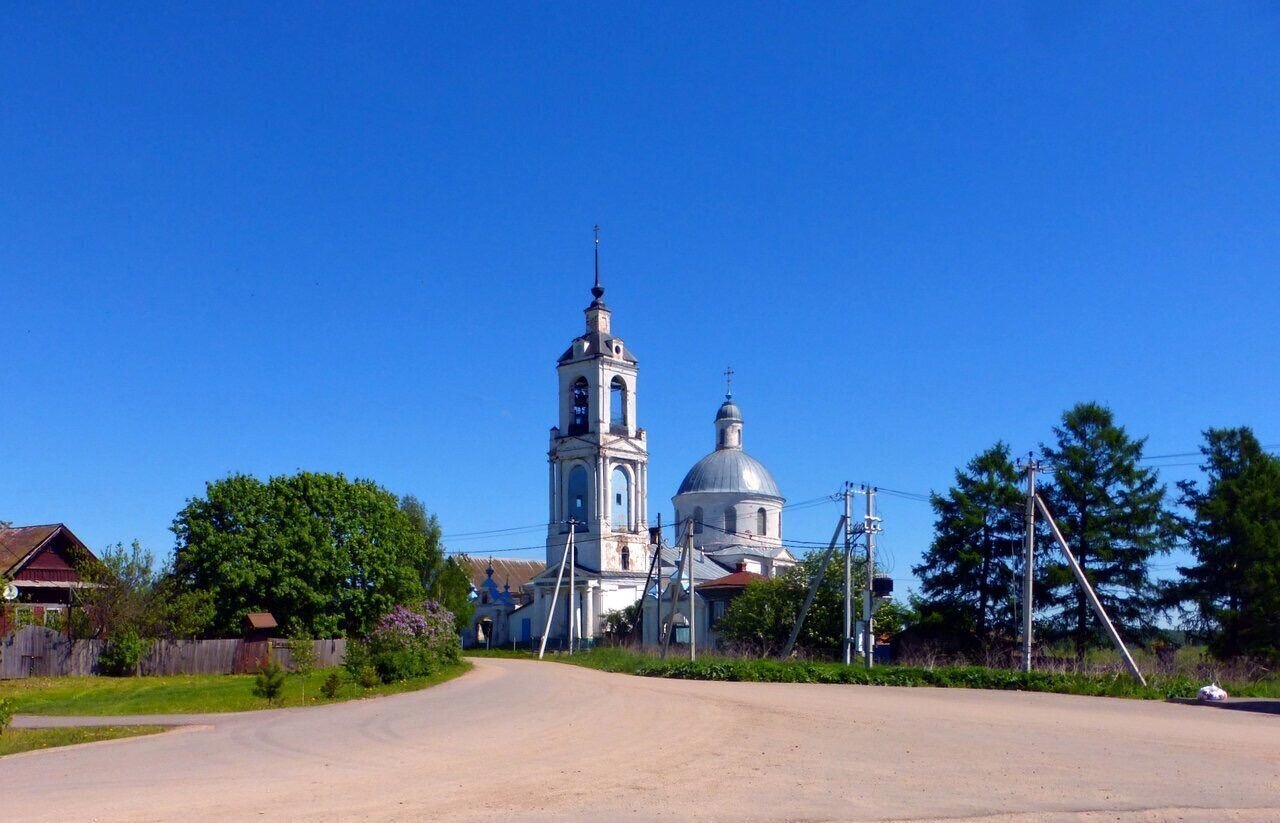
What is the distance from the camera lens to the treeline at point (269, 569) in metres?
38.1

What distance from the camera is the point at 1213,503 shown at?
1726 inches

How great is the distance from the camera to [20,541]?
48.7 metres

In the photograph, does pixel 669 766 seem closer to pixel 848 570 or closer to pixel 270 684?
pixel 270 684

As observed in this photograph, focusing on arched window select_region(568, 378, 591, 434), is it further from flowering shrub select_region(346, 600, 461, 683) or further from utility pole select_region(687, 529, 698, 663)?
flowering shrub select_region(346, 600, 461, 683)

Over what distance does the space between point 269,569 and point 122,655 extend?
583 cm

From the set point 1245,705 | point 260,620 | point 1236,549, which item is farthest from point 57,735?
point 1236,549

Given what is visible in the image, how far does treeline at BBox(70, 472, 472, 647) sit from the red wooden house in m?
7.63

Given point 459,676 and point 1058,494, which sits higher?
point 1058,494

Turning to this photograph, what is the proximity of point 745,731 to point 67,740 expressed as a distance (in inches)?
413

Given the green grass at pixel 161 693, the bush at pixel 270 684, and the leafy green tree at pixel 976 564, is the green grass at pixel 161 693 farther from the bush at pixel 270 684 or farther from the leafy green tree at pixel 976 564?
the leafy green tree at pixel 976 564

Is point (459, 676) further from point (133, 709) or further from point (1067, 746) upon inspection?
point (1067, 746)

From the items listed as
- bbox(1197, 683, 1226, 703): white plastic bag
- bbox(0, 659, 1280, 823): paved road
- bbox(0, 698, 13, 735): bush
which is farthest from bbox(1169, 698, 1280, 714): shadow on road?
bbox(0, 698, 13, 735): bush

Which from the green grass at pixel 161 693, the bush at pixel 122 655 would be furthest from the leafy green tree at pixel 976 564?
the bush at pixel 122 655

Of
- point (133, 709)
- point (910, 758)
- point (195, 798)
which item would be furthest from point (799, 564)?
point (195, 798)
